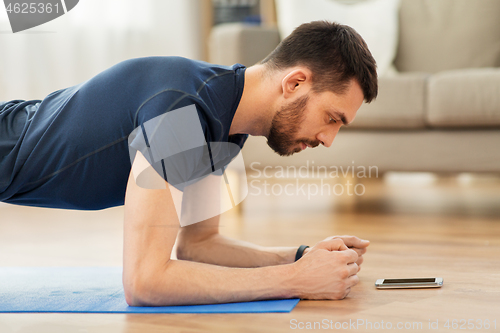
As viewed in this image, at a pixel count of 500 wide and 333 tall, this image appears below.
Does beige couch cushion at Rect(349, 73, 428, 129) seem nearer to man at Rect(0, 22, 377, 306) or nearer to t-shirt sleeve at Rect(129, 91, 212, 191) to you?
man at Rect(0, 22, 377, 306)

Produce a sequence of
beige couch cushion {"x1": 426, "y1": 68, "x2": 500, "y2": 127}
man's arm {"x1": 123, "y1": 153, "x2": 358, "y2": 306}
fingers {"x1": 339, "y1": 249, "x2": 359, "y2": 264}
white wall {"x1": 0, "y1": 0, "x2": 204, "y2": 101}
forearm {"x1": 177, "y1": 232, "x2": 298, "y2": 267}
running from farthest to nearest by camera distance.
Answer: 1. white wall {"x1": 0, "y1": 0, "x2": 204, "y2": 101}
2. beige couch cushion {"x1": 426, "y1": 68, "x2": 500, "y2": 127}
3. forearm {"x1": 177, "y1": 232, "x2": 298, "y2": 267}
4. fingers {"x1": 339, "y1": 249, "x2": 359, "y2": 264}
5. man's arm {"x1": 123, "y1": 153, "x2": 358, "y2": 306}

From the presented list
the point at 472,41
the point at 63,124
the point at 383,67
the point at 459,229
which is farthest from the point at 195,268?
the point at 472,41

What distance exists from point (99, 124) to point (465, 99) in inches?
51.3

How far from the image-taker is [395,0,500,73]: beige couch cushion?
2.34 meters

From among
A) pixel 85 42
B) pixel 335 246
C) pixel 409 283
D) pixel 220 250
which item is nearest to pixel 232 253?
pixel 220 250

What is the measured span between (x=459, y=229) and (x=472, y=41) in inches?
41.5

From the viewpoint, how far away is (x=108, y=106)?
3.14 feet

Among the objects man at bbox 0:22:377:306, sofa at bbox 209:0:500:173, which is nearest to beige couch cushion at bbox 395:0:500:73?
sofa at bbox 209:0:500:173

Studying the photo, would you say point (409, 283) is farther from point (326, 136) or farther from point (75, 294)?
point (75, 294)

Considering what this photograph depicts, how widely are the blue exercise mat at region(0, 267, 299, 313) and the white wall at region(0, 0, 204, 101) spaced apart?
1.26 meters

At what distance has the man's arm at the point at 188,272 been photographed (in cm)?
85

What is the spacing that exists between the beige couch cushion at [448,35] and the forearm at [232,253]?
61.7 inches

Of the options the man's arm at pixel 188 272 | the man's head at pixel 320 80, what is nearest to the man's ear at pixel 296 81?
the man's head at pixel 320 80

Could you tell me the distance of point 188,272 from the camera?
2.95 ft
